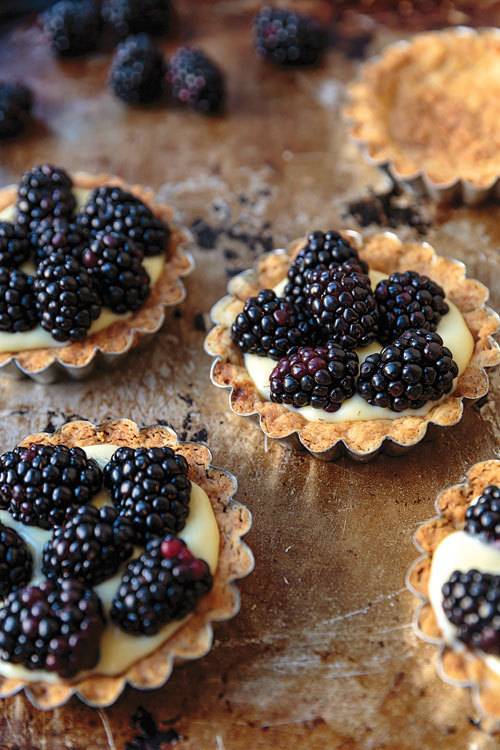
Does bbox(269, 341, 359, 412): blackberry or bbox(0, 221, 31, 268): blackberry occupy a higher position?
bbox(0, 221, 31, 268): blackberry

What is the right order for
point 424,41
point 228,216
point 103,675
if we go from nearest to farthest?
1. point 103,675
2. point 228,216
3. point 424,41

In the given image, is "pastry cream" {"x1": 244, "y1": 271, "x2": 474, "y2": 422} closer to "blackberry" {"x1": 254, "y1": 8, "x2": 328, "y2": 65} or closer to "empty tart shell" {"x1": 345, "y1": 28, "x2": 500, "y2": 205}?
"empty tart shell" {"x1": 345, "y1": 28, "x2": 500, "y2": 205}

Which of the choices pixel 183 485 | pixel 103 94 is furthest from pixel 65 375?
pixel 103 94

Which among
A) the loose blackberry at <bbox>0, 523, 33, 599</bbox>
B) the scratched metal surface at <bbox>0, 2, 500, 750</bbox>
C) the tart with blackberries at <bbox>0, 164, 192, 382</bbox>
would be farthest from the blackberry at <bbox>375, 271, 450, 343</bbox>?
the loose blackberry at <bbox>0, 523, 33, 599</bbox>

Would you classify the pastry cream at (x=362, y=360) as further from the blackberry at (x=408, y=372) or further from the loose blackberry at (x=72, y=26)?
the loose blackberry at (x=72, y=26)

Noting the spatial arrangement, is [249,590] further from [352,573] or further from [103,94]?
[103,94]

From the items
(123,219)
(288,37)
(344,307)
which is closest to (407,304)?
(344,307)
